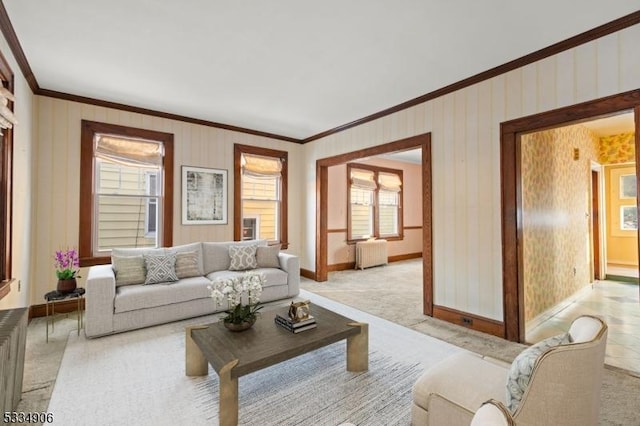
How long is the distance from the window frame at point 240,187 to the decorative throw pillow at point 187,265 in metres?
1.34

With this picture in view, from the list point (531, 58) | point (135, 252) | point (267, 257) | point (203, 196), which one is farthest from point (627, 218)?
point (135, 252)

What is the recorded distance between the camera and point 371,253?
A: 7258mm

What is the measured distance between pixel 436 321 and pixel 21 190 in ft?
16.3

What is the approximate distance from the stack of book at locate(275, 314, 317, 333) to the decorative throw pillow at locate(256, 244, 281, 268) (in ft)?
6.94

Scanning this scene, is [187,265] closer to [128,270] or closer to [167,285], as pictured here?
[167,285]

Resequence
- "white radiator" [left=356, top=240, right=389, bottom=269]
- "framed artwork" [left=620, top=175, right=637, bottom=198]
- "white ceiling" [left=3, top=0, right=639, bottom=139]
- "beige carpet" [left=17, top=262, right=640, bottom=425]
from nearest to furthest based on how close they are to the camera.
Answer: "beige carpet" [left=17, top=262, right=640, bottom=425], "white ceiling" [left=3, top=0, right=639, bottom=139], "framed artwork" [left=620, top=175, right=637, bottom=198], "white radiator" [left=356, top=240, right=389, bottom=269]

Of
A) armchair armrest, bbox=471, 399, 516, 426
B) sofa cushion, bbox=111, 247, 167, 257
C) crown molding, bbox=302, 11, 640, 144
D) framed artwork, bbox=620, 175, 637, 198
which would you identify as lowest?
armchair armrest, bbox=471, 399, 516, 426

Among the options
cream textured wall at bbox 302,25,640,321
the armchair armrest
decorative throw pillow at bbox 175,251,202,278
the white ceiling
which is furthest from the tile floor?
decorative throw pillow at bbox 175,251,202,278

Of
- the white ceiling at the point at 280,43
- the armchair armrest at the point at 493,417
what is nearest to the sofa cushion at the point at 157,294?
the white ceiling at the point at 280,43

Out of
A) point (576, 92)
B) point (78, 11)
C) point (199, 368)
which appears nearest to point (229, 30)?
point (78, 11)

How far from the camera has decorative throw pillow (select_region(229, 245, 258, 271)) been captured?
4418mm

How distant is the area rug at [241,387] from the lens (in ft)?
6.38

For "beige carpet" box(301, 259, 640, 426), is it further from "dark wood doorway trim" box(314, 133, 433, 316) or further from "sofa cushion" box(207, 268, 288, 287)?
"sofa cushion" box(207, 268, 288, 287)

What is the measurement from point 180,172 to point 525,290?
16.5 feet
